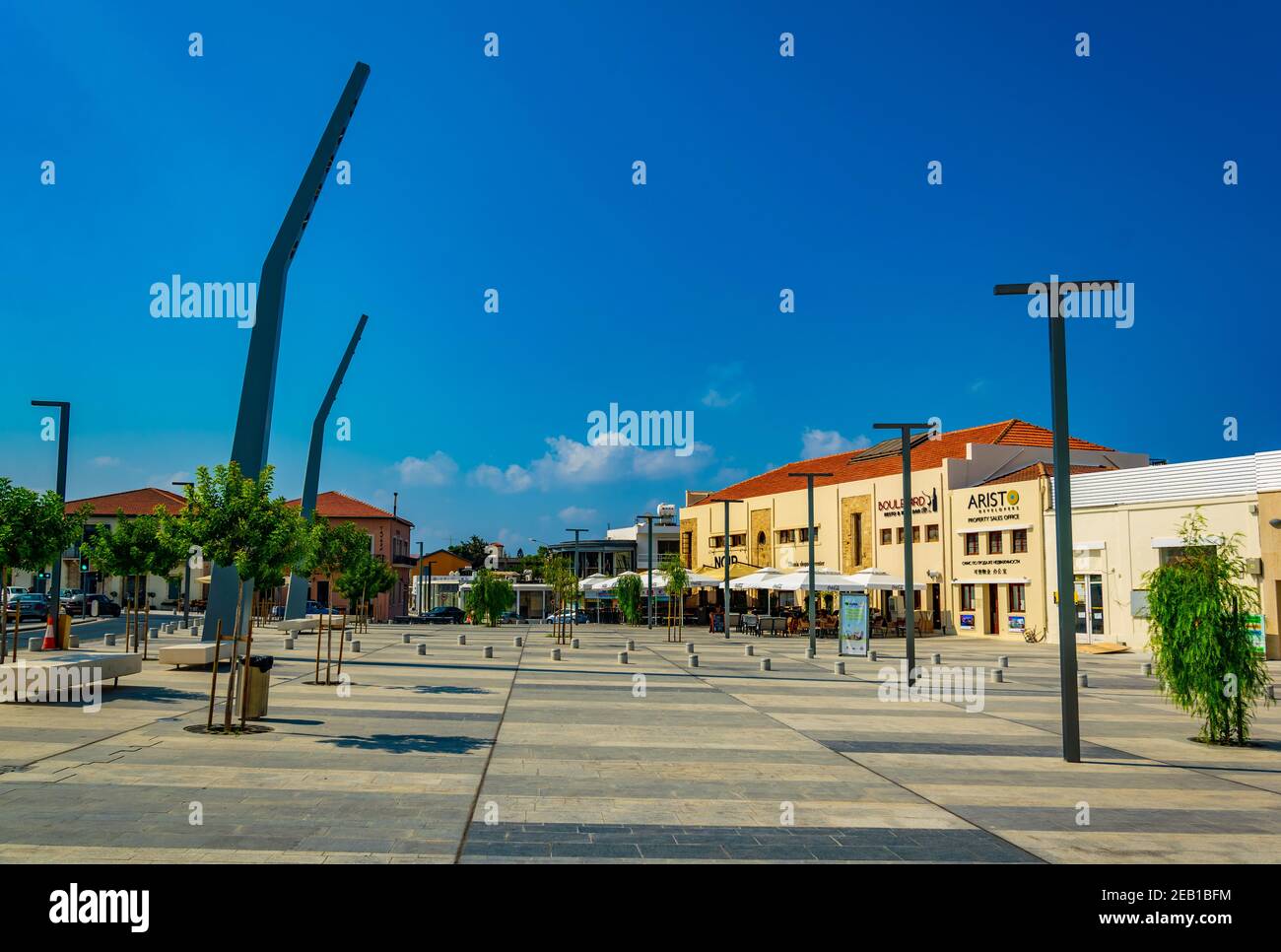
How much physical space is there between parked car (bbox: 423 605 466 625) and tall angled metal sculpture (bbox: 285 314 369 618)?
12.7 metres

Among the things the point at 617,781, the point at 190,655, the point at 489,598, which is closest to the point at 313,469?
the point at 489,598

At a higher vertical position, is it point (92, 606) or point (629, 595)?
point (629, 595)

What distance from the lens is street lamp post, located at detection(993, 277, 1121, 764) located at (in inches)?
477

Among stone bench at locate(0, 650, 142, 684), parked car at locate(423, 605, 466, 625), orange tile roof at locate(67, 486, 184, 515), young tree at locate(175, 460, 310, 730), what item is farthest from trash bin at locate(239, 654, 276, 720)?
orange tile roof at locate(67, 486, 184, 515)

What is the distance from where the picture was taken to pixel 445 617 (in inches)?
2203

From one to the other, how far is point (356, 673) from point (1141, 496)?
30345mm

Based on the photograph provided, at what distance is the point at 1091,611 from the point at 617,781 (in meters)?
33.2

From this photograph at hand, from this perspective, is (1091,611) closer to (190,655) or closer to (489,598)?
(489,598)

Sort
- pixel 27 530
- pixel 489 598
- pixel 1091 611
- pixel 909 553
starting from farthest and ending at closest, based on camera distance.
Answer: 1. pixel 489 598
2. pixel 1091 611
3. pixel 909 553
4. pixel 27 530

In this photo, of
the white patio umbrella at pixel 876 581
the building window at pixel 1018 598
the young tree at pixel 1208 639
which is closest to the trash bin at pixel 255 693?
the young tree at pixel 1208 639

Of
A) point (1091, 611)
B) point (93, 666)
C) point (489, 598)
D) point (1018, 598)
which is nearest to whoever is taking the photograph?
point (93, 666)

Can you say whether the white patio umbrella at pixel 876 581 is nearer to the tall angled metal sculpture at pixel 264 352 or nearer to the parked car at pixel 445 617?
the tall angled metal sculpture at pixel 264 352

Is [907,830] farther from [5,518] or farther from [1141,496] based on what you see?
[1141,496]

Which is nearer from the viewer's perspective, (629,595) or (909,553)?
(909,553)
